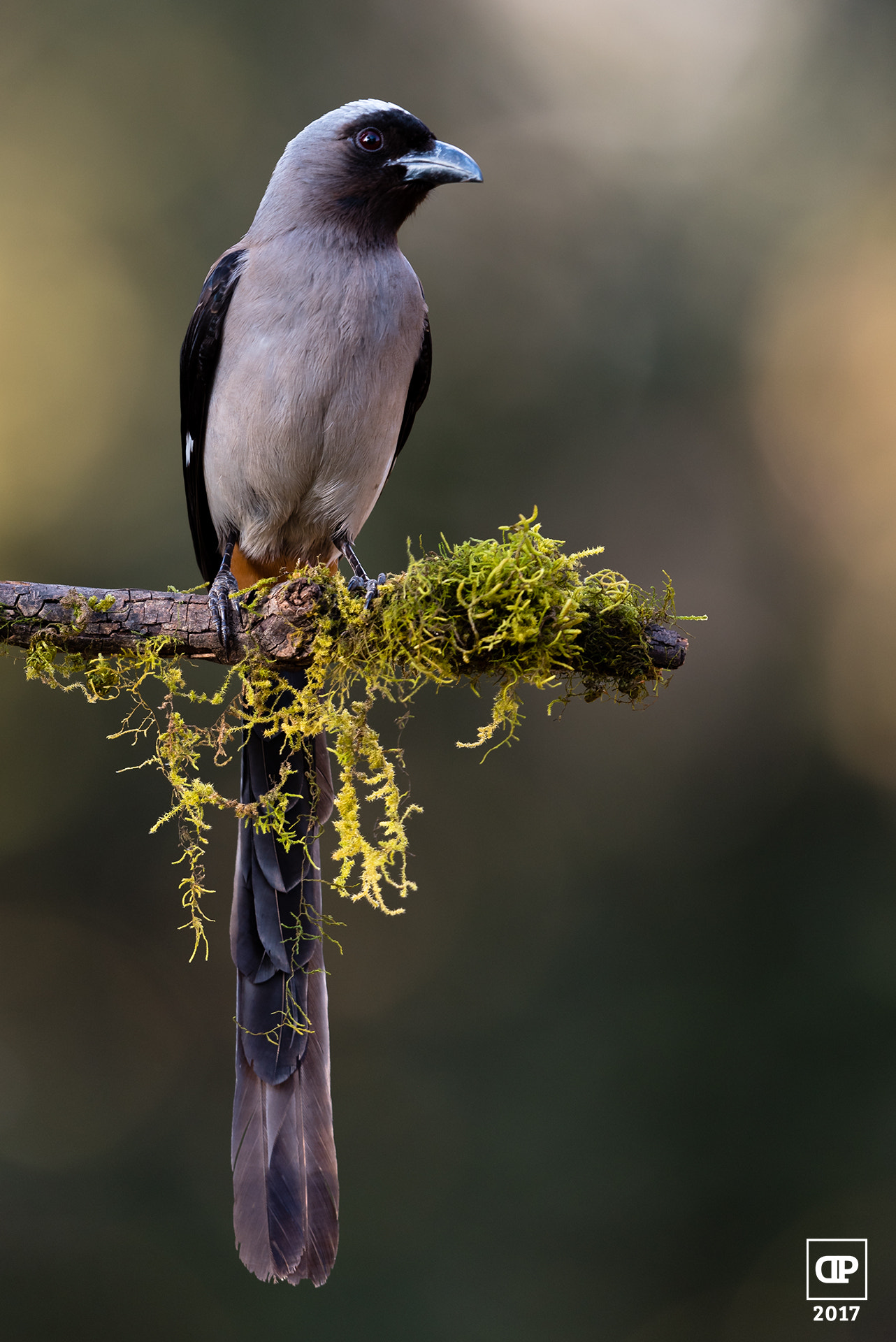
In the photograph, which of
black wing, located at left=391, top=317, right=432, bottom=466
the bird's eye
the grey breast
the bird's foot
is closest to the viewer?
the bird's foot

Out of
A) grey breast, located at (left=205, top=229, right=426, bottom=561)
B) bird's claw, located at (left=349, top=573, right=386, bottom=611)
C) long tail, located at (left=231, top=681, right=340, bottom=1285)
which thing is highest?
grey breast, located at (left=205, top=229, right=426, bottom=561)

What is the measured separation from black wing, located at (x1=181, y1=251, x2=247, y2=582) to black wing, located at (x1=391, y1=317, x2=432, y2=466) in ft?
1.90

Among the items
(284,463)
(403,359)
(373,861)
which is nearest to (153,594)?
(284,463)

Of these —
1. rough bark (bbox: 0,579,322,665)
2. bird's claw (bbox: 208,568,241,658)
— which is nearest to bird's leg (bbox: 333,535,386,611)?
rough bark (bbox: 0,579,322,665)

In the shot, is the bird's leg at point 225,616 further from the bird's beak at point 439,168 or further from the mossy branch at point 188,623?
the bird's beak at point 439,168

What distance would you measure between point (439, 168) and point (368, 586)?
1.47 meters

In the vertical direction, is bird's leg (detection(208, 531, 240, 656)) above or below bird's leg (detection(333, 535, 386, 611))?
below

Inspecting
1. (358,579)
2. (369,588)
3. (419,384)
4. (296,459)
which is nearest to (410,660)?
(369,588)

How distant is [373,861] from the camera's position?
237 centimetres

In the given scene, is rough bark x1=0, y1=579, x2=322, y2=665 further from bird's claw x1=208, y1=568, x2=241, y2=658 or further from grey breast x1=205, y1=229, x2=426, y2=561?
grey breast x1=205, y1=229, x2=426, y2=561

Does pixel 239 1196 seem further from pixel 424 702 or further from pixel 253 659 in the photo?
pixel 424 702

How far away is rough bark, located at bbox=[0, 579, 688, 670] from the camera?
236 cm

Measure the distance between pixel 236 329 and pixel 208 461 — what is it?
1.23 feet

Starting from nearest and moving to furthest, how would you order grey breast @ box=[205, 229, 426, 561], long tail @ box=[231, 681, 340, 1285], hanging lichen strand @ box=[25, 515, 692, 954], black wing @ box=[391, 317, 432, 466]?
hanging lichen strand @ box=[25, 515, 692, 954] → long tail @ box=[231, 681, 340, 1285] → grey breast @ box=[205, 229, 426, 561] → black wing @ box=[391, 317, 432, 466]
